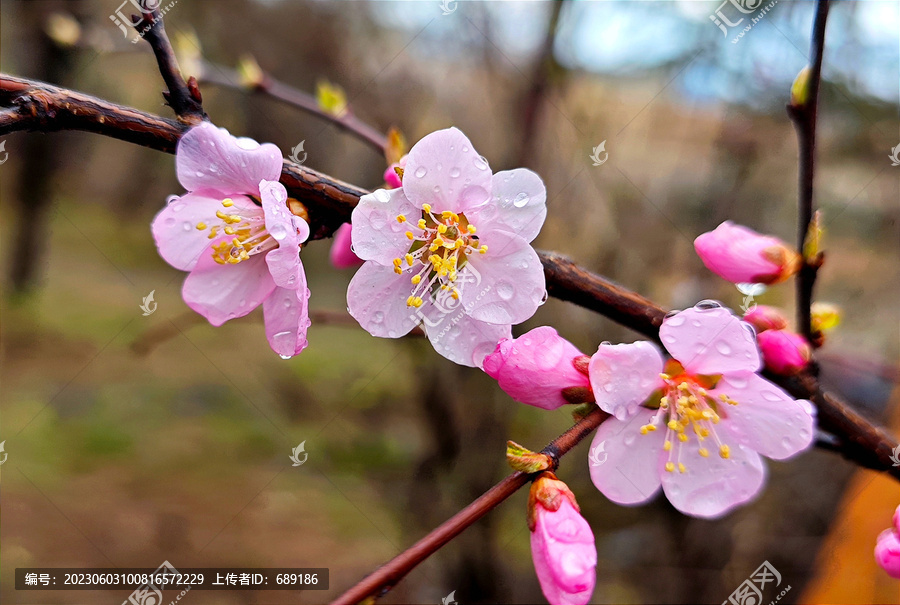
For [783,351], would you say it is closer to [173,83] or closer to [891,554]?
[891,554]

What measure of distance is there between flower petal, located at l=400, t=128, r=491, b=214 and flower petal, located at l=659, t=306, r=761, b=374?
31cm

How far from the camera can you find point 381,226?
2.41 feet

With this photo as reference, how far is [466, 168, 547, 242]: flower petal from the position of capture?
0.75 m

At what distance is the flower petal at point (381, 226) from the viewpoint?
2.32ft

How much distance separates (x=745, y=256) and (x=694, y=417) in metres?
0.26

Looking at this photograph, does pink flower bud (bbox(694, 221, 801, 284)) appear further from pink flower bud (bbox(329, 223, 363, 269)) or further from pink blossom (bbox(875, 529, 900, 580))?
pink flower bud (bbox(329, 223, 363, 269))

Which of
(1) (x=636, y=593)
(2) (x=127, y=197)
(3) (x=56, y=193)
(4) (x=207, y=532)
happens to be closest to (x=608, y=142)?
(1) (x=636, y=593)

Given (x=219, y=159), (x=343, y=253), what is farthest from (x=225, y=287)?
(x=343, y=253)

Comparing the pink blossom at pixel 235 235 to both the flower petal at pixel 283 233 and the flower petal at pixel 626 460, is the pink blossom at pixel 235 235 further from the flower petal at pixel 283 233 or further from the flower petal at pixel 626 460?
the flower petal at pixel 626 460

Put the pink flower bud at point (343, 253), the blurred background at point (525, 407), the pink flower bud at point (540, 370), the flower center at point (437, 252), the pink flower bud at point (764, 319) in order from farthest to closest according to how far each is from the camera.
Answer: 1. the blurred background at point (525, 407)
2. the pink flower bud at point (343, 253)
3. the pink flower bud at point (764, 319)
4. the flower center at point (437, 252)
5. the pink flower bud at point (540, 370)

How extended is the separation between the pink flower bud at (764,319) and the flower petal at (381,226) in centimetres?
58

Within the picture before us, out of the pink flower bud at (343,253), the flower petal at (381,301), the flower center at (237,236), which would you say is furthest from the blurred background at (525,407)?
the flower petal at (381,301)

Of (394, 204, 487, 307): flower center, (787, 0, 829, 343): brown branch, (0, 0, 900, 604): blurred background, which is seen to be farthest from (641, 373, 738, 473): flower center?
(0, 0, 900, 604): blurred background

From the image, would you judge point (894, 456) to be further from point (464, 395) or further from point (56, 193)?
point (56, 193)
